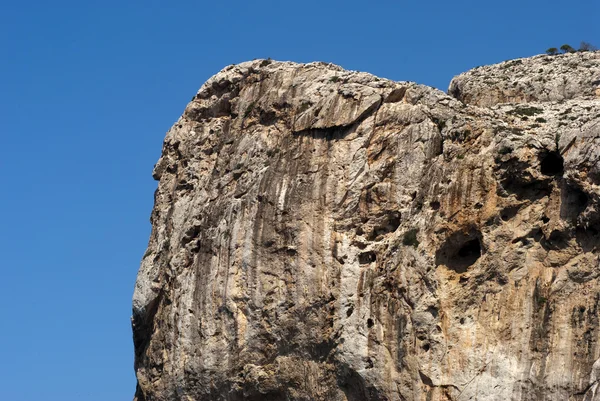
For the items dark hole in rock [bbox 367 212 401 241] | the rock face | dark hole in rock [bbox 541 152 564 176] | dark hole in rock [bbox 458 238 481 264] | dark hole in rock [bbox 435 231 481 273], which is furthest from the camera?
dark hole in rock [bbox 367 212 401 241]

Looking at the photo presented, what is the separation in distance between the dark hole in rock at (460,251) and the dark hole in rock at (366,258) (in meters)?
2.29

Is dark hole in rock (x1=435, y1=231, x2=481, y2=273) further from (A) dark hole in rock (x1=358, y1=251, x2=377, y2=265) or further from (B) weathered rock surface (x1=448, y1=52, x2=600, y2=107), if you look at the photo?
(B) weathered rock surface (x1=448, y1=52, x2=600, y2=107)

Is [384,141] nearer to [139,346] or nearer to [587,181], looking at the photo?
[587,181]

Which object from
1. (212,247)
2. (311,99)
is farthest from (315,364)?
(311,99)

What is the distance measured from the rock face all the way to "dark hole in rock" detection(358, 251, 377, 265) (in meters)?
0.04

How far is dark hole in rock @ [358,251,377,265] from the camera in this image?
4572 centimetres

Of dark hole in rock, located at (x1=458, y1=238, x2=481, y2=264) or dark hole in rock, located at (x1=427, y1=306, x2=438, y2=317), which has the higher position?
dark hole in rock, located at (x1=458, y1=238, x2=481, y2=264)

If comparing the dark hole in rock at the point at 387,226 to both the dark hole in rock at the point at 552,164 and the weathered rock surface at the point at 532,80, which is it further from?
the weathered rock surface at the point at 532,80

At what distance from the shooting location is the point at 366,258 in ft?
150

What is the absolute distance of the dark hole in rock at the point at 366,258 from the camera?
150 feet

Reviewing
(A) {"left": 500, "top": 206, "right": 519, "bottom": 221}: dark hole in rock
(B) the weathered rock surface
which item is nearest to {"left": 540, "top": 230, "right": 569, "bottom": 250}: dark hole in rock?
(A) {"left": 500, "top": 206, "right": 519, "bottom": 221}: dark hole in rock

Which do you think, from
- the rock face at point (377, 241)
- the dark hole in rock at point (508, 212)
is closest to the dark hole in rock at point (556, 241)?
the rock face at point (377, 241)

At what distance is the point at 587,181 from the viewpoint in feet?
137

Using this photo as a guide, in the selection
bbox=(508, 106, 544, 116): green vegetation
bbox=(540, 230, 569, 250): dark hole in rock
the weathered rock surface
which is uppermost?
the weathered rock surface
